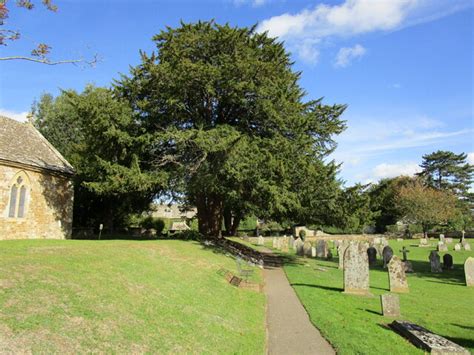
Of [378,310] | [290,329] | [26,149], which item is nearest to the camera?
[290,329]

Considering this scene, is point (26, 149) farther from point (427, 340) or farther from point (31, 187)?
point (427, 340)

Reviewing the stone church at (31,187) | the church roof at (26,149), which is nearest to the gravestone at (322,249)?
the stone church at (31,187)

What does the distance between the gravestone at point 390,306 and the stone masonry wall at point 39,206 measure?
1978cm

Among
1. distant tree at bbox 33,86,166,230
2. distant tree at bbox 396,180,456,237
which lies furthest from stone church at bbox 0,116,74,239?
distant tree at bbox 396,180,456,237

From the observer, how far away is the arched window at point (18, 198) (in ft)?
67.7

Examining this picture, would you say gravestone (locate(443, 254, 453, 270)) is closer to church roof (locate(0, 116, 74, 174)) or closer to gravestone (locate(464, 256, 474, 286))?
gravestone (locate(464, 256, 474, 286))

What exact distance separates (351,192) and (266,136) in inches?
265

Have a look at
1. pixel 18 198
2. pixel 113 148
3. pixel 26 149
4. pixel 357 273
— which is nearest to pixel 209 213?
pixel 113 148

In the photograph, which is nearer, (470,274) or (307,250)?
(470,274)

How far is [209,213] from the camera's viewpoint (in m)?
26.9

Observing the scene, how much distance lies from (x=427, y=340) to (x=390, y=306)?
310cm

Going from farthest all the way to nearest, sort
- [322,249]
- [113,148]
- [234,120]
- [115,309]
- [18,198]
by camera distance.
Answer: [322,249] < [234,120] < [113,148] < [18,198] < [115,309]

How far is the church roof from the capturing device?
20.9 meters

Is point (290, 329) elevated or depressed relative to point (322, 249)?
depressed
